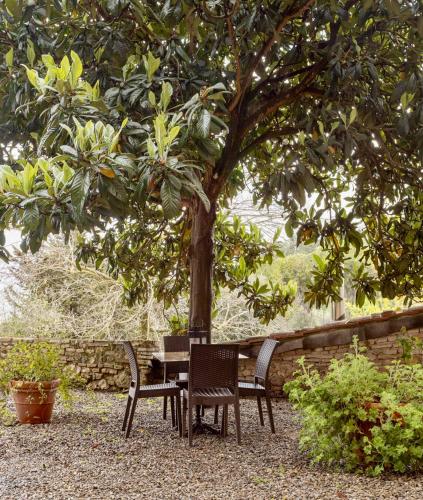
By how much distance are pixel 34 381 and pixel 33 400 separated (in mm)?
175

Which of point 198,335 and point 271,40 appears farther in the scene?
point 198,335

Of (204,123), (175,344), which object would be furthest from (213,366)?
Result: (204,123)

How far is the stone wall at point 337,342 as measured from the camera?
6707mm

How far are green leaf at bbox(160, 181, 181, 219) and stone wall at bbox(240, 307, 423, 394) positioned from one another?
4438mm

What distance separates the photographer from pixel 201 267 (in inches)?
224

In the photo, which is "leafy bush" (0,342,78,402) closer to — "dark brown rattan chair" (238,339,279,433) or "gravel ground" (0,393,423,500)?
"gravel ground" (0,393,423,500)

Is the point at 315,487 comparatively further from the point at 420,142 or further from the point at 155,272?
the point at 155,272

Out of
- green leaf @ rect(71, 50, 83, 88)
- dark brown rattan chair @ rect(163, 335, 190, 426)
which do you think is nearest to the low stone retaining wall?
dark brown rattan chair @ rect(163, 335, 190, 426)

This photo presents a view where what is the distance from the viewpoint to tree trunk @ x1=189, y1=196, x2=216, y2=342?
569 centimetres

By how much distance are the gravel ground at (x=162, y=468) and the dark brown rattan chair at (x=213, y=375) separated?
34 cm

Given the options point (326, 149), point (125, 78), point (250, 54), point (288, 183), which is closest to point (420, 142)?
point (326, 149)

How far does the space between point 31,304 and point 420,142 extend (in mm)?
7897

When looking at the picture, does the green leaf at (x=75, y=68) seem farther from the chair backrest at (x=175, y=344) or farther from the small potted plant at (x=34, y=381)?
the chair backrest at (x=175, y=344)

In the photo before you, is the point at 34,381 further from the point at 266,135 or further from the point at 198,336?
the point at 266,135
